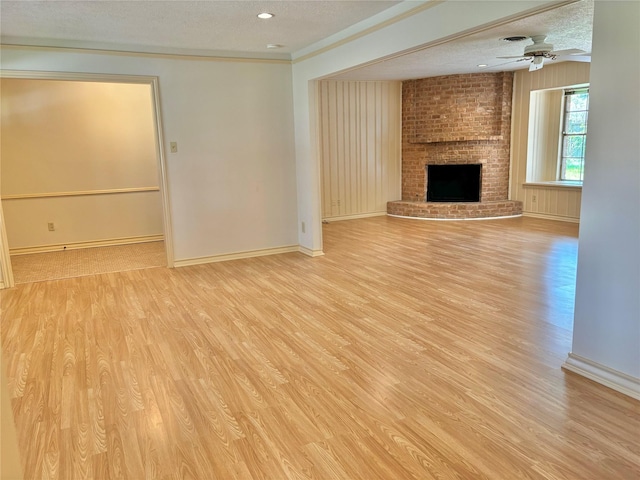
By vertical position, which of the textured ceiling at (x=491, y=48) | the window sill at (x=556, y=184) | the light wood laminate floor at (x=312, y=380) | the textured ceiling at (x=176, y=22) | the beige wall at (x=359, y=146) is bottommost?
the light wood laminate floor at (x=312, y=380)

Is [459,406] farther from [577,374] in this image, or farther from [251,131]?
[251,131]

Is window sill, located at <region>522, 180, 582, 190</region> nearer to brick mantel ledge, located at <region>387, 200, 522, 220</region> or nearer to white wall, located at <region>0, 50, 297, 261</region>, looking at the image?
brick mantel ledge, located at <region>387, 200, 522, 220</region>

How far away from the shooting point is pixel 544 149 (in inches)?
317

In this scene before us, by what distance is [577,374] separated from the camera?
2.59m

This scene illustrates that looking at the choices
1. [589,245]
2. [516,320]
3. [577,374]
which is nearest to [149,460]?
[577,374]

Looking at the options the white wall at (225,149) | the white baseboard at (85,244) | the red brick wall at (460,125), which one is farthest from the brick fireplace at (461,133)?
the white baseboard at (85,244)

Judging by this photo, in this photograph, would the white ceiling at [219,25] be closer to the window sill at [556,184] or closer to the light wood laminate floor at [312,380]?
the light wood laminate floor at [312,380]

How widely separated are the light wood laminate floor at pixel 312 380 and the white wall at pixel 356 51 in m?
1.18

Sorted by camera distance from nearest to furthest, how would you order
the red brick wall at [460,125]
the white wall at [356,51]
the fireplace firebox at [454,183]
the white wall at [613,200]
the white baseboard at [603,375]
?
the white wall at [613,200] < the white baseboard at [603,375] < the white wall at [356,51] < the red brick wall at [460,125] < the fireplace firebox at [454,183]

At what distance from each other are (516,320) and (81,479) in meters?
2.91

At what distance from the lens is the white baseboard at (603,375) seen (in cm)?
234

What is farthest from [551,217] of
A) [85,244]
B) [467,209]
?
[85,244]

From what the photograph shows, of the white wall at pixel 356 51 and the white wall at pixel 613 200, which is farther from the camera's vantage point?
the white wall at pixel 356 51

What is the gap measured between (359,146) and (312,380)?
20.8 ft
